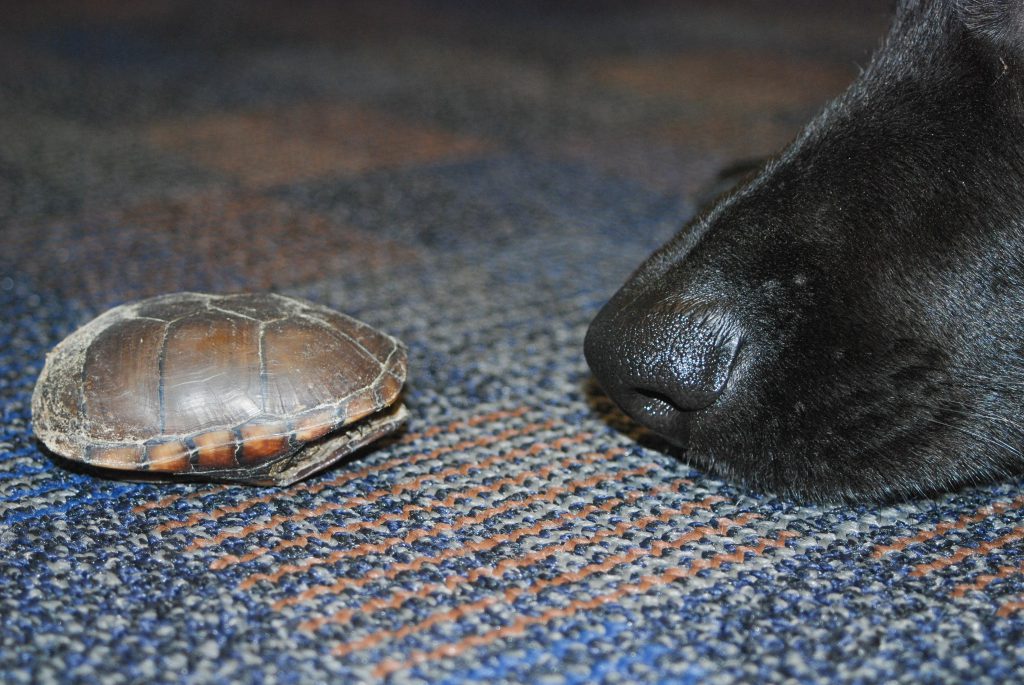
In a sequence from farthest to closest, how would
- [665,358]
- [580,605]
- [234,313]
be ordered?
1. [234,313]
2. [665,358]
3. [580,605]

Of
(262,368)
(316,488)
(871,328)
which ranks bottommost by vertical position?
(316,488)

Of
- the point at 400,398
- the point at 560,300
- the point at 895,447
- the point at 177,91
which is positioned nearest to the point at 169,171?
the point at 177,91

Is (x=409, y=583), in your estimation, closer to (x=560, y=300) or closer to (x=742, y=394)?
(x=742, y=394)

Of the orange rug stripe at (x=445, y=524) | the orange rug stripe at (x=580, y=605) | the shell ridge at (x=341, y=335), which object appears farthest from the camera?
the shell ridge at (x=341, y=335)

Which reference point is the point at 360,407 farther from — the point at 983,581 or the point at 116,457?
the point at 983,581

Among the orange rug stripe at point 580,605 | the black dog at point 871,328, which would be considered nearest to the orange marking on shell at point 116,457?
the orange rug stripe at point 580,605

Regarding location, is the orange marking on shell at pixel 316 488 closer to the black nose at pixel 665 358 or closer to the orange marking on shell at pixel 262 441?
Answer: the orange marking on shell at pixel 262 441

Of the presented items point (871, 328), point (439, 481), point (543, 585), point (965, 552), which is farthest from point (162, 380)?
point (965, 552)

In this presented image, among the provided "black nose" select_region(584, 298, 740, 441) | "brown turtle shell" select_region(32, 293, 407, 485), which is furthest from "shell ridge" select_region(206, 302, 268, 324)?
"black nose" select_region(584, 298, 740, 441)
